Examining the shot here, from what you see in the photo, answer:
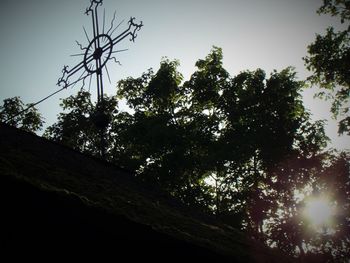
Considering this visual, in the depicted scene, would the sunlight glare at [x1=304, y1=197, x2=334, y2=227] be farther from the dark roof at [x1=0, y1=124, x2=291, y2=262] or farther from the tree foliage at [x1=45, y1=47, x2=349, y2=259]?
the dark roof at [x1=0, y1=124, x2=291, y2=262]

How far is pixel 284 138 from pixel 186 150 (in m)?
6.58

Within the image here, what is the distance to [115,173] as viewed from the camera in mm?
7176

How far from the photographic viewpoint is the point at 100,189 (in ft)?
15.4

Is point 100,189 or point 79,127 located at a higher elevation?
point 79,127

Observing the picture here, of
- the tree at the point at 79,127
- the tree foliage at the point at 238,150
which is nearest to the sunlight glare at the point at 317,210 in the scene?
the tree foliage at the point at 238,150

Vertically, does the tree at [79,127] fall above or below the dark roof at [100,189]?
above

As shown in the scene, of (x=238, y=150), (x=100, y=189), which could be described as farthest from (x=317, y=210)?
(x=100, y=189)

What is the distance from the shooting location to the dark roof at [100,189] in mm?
3422

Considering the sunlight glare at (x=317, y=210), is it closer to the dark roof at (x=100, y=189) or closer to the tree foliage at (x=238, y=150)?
the tree foliage at (x=238, y=150)

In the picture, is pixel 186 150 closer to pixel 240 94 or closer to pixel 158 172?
pixel 158 172

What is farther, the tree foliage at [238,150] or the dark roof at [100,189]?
the tree foliage at [238,150]

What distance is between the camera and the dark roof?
3422mm

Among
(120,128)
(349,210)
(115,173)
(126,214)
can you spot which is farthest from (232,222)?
(126,214)

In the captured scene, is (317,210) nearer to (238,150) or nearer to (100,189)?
(238,150)
